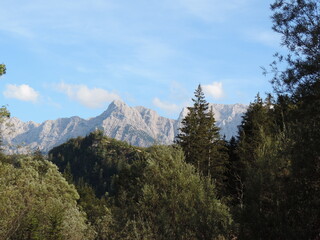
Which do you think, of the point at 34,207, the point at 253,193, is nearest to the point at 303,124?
the point at 253,193

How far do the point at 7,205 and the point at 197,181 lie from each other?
13.7m

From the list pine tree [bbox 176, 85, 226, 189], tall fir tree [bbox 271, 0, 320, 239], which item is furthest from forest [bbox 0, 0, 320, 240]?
pine tree [bbox 176, 85, 226, 189]

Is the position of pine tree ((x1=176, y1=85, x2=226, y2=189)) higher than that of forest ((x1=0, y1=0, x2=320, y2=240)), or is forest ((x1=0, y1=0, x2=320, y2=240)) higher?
pine tree ((x1=176, y1=85, x2=226, y2=189))

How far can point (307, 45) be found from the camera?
1681 cm

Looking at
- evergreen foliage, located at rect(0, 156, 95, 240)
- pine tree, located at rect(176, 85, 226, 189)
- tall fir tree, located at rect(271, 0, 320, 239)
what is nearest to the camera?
tall fir tree, located at rect(271, 0, 320, 239)

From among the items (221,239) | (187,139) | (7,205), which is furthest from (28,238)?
(187,139)

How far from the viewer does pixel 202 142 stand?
56.7 metres

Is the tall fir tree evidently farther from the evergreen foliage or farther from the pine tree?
the pine tree

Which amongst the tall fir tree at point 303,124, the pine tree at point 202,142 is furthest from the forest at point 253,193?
the pine tree at point 202,142

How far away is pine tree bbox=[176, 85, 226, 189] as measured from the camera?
180 feet

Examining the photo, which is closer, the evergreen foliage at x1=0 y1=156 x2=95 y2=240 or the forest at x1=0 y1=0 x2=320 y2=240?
the forest at x1=0 y1=0 x2=320 y2=240

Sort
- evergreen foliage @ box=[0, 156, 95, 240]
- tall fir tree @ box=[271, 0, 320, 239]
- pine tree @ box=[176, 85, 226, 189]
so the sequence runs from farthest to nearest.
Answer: pine tree @ box=[176, 85, 226, 189] < evergreen foliage @ box=[0, 156, 95, 240] < tall fir tree @ box=[271, 0, 320, 239]

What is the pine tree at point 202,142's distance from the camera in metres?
55.0

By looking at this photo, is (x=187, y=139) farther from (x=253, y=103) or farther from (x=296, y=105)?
(x=296, y=105)
